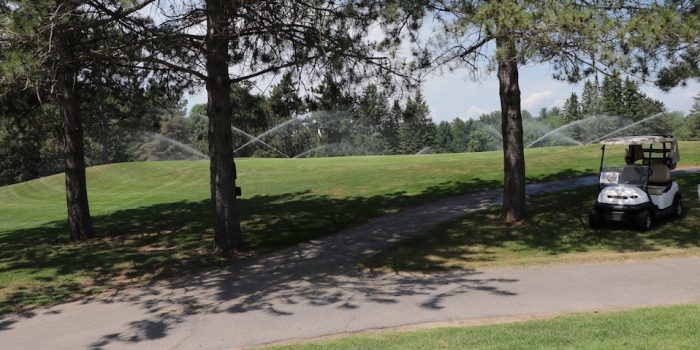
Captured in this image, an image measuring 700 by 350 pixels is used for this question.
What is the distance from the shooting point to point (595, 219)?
10.8 meters

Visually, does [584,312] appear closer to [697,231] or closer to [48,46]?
[697,231]

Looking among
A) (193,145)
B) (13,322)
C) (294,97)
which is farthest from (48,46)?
(193,145)

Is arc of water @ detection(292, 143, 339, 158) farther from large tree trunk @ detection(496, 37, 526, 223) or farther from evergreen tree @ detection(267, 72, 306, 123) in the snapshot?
large tree trunk @ detection(496, 37, 526, 223)

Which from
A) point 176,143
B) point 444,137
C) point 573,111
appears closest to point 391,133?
point 444,137

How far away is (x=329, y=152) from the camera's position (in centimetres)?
8750

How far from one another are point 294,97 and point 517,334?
29.9 ft

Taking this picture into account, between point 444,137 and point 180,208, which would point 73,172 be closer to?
point 180,208

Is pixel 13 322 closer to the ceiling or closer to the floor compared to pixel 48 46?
closer to the floor

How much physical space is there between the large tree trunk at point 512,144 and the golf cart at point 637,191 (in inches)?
65.2

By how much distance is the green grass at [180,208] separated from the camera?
10.4 meters

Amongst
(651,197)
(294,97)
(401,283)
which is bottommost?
(401,283)

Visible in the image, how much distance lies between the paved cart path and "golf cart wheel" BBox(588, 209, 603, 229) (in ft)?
7.23

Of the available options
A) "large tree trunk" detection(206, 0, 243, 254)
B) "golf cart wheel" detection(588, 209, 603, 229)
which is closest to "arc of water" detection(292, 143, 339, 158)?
"large tree trunk" detection(206, 0, 243, 254)

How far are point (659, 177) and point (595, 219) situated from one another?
1896mm
